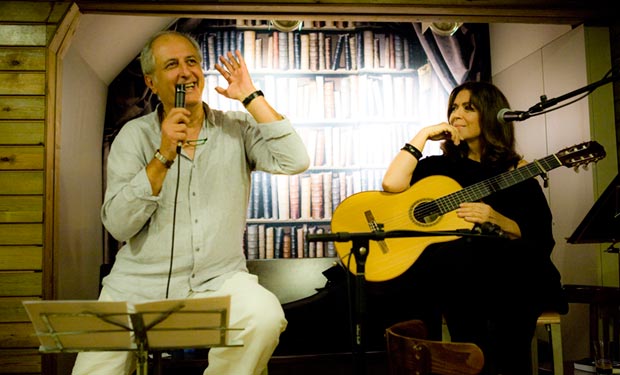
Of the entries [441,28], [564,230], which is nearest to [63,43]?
[441,28]

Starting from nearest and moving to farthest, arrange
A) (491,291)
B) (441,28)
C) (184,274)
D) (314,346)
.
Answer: (184,274) < (491,291) < (314,346) < (441,28)

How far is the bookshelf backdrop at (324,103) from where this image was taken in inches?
179

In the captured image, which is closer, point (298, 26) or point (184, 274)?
point (184, 274)

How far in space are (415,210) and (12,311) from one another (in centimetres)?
194

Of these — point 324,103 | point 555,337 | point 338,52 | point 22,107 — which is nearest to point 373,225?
point 555,337

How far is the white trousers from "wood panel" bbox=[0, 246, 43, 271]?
0.90 meters

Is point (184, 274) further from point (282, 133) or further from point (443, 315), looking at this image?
point (443, 315)

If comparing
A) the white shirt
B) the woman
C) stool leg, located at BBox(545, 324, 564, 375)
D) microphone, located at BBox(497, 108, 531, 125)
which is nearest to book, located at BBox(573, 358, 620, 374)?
stool leg, located at BBox(545, 324, 564, 375)

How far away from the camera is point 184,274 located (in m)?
2.02

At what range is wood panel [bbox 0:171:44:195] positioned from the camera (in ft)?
8.63

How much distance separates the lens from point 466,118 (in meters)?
2.80

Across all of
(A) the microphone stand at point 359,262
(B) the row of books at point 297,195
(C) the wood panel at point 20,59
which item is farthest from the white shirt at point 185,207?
(B) the row of books at point 297,195

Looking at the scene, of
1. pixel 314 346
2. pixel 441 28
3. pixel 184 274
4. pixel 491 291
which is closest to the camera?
pixel 184 274

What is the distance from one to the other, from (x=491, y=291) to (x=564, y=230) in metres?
1.54
